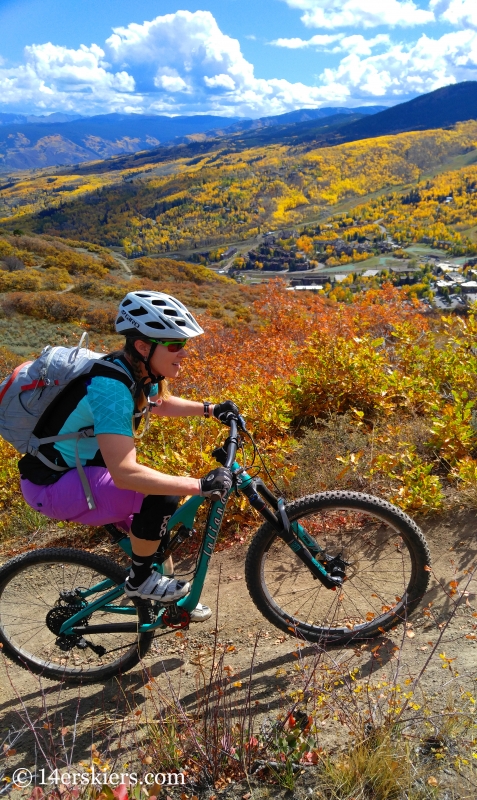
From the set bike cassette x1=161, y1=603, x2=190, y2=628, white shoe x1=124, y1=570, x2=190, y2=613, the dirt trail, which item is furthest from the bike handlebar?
the dirt trail

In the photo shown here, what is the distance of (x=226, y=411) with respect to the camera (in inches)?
138

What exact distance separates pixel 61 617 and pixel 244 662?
4.50 feet

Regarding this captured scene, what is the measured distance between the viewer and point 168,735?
259 centimetres

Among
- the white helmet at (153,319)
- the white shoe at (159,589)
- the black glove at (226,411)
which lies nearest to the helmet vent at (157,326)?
the white helmet at (153,319)

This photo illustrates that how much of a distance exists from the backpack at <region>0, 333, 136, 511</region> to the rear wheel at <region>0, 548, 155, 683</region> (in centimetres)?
98

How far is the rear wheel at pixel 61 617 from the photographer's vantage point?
3.43 meters

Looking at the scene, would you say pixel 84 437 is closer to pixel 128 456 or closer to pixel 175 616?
pixel 128 456

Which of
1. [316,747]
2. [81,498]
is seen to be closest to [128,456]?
[81,498]

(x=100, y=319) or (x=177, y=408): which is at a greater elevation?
(x=177, y=408)

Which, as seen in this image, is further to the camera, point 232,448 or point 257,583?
point 257,583

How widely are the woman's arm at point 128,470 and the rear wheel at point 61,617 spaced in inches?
41.5

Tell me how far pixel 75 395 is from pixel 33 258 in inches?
1611

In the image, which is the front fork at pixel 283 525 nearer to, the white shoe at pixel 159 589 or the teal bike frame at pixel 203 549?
Answer: the teal bike frame at pixel 203 549

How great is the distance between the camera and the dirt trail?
3051mm
